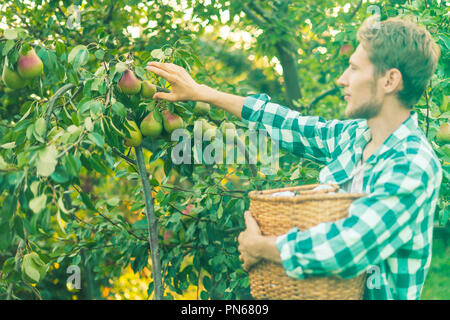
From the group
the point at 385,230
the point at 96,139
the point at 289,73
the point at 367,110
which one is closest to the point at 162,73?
the point at 96,139

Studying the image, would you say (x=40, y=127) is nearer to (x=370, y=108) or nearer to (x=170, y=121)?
(x=170, y=121)

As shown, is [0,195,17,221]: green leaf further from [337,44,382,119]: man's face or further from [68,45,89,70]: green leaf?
[337,44,382,119]: man's face

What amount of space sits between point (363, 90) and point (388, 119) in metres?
0.11

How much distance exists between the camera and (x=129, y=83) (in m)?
1.32

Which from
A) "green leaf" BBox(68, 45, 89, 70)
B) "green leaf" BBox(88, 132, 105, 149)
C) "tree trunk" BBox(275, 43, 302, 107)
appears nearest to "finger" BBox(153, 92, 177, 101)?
"green leaf" BBox(68, 45, 89, 70)

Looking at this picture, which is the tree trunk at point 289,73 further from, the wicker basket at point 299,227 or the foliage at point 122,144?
the wicker basket at point 299,227

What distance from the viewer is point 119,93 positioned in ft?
4.49

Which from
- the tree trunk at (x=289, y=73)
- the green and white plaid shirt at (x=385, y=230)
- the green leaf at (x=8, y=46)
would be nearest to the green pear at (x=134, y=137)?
the green leaf at (x=8, y=46)

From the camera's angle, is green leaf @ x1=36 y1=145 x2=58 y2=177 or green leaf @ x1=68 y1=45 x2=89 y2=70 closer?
green leaf @ x1=36 y1=145 x2=58 y2=177

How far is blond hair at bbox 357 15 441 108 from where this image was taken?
1.18 meters

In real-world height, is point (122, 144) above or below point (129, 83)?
below

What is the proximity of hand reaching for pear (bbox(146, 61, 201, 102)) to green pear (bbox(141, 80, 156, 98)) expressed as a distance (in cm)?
2

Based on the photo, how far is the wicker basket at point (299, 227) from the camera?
1.03m

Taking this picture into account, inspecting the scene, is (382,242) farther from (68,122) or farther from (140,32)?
(140,32)
